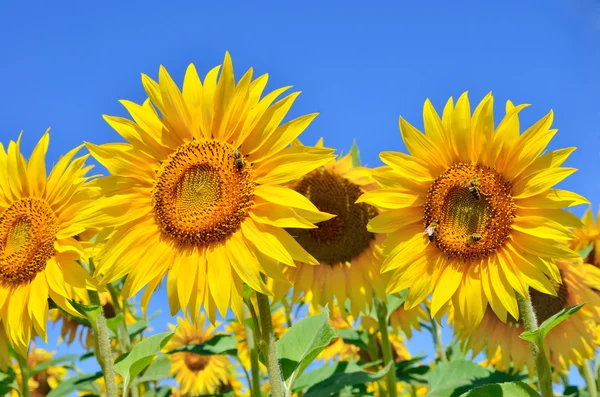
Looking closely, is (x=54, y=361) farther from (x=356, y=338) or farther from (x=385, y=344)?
(x=385, y=344)

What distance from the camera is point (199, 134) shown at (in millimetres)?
3643

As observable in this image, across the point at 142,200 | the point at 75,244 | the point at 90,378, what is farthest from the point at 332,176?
the point at 90,378

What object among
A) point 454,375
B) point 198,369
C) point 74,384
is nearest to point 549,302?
point 454,375

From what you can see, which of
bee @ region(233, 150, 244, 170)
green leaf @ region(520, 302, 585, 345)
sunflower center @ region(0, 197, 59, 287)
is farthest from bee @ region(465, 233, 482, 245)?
sunflower center @ region(0, 197, 59, 287)

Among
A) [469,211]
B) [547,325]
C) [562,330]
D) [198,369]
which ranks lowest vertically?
[198,369]

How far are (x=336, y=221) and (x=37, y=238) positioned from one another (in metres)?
1.95

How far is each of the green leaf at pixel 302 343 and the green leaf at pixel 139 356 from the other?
0.57 m

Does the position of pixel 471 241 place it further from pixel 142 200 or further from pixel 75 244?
pixel 75 244

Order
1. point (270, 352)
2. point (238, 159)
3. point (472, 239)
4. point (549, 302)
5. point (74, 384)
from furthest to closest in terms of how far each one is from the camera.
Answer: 1. point (549, 302)
2. point (74, 384)
3. point (472, 239)
4. point (238, 159)
5. point (270, 352)

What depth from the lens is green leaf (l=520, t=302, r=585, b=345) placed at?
9.54ft

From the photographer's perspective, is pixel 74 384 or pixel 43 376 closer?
pixel 74 384

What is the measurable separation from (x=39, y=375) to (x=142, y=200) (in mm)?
6474

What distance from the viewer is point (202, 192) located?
3.67 m

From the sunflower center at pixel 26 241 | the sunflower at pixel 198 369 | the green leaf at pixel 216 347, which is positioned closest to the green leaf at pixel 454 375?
the green leaf at pixel 216 347
